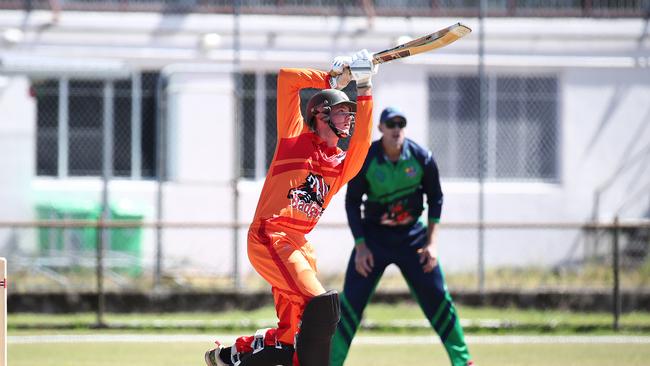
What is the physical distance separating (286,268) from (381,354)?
189 inches

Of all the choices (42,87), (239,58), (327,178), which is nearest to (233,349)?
(327,178)

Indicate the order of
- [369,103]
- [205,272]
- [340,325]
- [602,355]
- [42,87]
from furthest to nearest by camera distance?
[42,87], [205,272], [602,355], [340,325], [369,103]

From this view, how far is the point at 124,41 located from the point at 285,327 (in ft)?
37.8

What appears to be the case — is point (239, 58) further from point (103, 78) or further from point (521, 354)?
point (521, 354)

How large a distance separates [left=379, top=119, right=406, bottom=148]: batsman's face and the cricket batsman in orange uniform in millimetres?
1789

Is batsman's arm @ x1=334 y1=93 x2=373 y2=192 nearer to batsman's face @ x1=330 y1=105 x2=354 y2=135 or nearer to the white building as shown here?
batsman's face @ x1=330 y1=105 x2=354 y2=135

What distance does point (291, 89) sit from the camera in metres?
7.56

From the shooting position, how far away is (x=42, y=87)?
18031 mm

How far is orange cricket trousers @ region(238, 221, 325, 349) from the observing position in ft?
23.6

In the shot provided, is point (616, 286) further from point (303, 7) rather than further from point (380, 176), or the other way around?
point (303, 7)

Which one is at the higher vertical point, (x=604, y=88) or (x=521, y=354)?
(x=604, y=88)

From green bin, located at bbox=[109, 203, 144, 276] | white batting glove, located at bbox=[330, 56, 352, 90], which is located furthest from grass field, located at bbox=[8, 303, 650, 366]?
white batting glove, located at bbox=[330, 56, 352, 90]

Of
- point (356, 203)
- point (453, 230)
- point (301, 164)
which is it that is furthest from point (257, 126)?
point (301, 164)

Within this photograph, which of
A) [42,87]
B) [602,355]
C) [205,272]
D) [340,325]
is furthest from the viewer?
[42,87]
